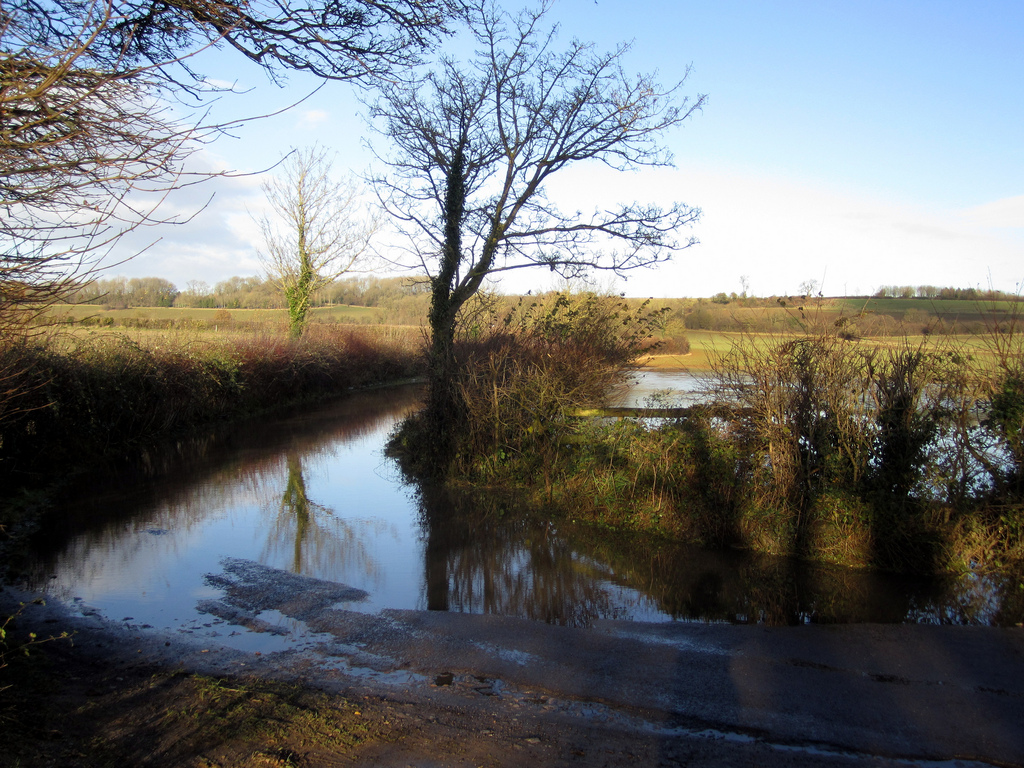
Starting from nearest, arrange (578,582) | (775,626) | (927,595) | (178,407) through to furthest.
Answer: (775,626)
(927,595)
(578,582)
(178,407)

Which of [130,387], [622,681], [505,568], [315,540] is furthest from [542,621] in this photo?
[130,387]

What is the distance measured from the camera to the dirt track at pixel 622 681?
427 centimetres

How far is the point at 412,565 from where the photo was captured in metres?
8.45

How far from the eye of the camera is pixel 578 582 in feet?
26.1

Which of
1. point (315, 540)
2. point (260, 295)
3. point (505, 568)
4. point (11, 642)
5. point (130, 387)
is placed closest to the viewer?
point (11, 642)

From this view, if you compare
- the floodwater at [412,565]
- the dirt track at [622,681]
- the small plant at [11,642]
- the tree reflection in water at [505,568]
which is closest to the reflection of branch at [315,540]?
the floodwater at [412,565]

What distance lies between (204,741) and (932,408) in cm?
860

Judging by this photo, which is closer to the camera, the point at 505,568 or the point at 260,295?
the point at 505,568

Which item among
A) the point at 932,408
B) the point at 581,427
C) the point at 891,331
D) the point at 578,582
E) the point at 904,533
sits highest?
the point at 891,331

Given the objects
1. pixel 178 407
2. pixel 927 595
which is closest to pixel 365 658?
pixel 927 595

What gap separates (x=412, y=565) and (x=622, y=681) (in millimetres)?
3893

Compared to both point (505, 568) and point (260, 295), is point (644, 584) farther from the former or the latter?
point (260, 295)

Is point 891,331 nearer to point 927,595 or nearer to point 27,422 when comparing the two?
point 927,595

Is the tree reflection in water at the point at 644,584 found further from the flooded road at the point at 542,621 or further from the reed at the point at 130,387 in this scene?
the reed at the point at 130,387
